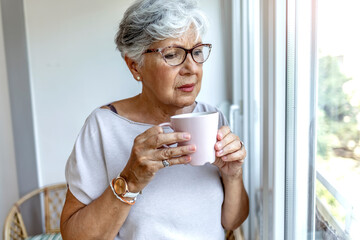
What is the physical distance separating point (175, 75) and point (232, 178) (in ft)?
1.17

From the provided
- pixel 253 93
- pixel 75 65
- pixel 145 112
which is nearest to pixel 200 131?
pixel 145 112

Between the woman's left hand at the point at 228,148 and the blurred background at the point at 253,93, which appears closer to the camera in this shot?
the blurred background at the point at 253,93

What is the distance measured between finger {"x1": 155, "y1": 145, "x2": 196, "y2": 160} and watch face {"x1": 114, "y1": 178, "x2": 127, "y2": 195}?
5.4 inches

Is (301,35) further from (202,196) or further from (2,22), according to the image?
(2,22)

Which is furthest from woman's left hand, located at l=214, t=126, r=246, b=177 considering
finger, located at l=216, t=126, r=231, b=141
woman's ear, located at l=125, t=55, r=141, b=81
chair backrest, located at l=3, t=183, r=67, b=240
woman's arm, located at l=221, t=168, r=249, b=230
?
chair backrest, located at l=3, t=183, r=67, b=240

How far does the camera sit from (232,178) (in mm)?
987

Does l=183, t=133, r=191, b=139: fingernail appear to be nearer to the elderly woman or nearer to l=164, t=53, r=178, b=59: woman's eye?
the elderly woman

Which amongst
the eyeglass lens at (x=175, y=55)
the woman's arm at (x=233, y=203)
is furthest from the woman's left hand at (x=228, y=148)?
the eyeglass lens at (x=175, y=55)

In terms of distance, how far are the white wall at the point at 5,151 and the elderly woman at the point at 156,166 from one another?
1207 millimetres

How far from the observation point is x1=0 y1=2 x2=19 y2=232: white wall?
195 cm

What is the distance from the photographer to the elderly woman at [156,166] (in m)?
0.86

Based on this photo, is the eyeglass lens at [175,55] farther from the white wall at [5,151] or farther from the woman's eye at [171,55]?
the white wall at [5,151]

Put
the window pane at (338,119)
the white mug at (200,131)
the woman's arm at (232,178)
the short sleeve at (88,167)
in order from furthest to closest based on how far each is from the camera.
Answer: the short sleeve at (88,167) → the woman's arm at (232,178) → the white mug at (200,131) → the window pane at (338,119)

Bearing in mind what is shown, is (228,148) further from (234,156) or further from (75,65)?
(75,65)
